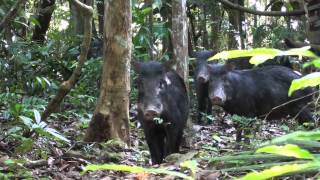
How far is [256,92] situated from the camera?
7574mm

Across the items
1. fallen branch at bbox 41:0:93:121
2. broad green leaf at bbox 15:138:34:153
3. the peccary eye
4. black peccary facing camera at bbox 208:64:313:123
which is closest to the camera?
broad green leaf at bbox 15:138:34:153

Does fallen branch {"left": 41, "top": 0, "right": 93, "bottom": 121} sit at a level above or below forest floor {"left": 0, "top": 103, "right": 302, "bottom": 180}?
above

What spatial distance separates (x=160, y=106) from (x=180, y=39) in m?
1.13

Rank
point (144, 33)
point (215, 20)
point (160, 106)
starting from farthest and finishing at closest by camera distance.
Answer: point (215, 20)
point (144, 33)
point (160, 106)

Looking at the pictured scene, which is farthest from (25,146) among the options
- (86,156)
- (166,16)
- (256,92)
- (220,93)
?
(166,16)

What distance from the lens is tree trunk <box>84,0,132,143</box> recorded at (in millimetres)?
5352

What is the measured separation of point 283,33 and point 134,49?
236cm

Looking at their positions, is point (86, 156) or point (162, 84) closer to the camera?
point (86, 156)

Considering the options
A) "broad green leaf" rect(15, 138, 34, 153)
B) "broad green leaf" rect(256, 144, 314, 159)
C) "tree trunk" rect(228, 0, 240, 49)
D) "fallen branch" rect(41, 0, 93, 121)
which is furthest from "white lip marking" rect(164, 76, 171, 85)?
"tree trunk" rect(228, 0, 240, 49)

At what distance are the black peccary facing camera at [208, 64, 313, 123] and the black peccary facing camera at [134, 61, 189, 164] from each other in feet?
5.02

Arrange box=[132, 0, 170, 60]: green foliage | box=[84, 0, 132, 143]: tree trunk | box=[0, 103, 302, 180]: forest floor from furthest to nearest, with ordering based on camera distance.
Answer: box=[132, 0, 170, 60]: green foliage → box=[84, 0, 132, 143]: tree trunk → box=[0, 103, 302, 180]: forest floor

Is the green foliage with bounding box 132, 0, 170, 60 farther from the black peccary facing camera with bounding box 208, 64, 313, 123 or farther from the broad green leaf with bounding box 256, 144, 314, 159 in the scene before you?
the broad green leaf with bounding box 256, 144, 314, 159

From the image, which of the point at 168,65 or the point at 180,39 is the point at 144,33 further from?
the point at 168,65

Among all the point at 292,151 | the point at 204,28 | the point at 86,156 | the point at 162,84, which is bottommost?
the point at 86,156
